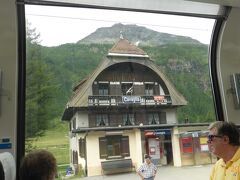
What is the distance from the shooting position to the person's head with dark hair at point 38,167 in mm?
1512

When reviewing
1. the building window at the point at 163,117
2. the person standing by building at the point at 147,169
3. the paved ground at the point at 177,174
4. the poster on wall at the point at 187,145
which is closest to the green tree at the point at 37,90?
the paved ground at the point at 177,174

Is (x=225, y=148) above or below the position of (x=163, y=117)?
below

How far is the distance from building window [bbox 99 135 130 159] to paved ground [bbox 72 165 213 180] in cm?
25

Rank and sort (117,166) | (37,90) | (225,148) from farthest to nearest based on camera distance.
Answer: (117,166) → (37,90) → (225,148)

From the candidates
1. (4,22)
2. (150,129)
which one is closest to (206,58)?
(150,129)

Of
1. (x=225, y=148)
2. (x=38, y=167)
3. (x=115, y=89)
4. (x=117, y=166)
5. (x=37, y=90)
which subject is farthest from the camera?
(x=115, y=89)

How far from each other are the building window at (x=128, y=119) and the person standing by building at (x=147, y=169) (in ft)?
1.45

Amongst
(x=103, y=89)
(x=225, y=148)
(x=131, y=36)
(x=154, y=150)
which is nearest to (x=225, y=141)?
(x=225, y=148)

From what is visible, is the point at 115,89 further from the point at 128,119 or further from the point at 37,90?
the point at 37,90

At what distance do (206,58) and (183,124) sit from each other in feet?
3.34

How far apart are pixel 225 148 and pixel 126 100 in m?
1.55

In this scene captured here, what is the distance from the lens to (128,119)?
337 centimetres

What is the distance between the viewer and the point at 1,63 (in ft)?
9.11

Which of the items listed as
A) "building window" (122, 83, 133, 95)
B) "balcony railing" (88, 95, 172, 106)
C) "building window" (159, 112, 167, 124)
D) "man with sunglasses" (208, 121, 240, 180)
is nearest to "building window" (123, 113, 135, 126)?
"balcony railing" (88, 95, 172, 106)
